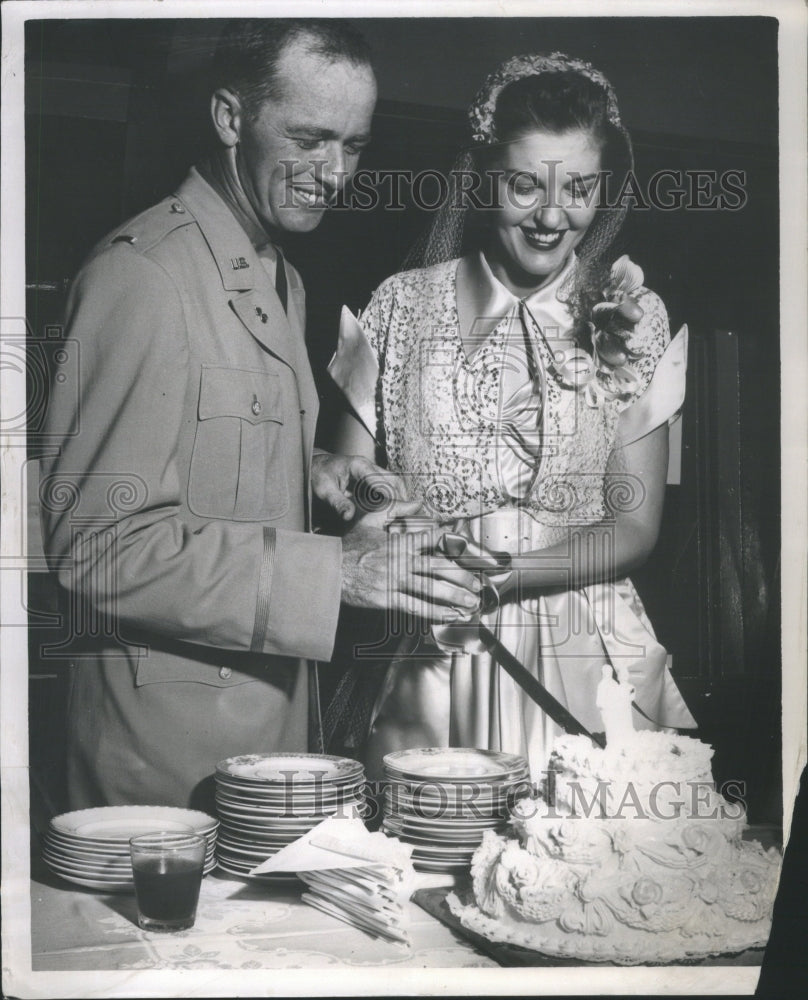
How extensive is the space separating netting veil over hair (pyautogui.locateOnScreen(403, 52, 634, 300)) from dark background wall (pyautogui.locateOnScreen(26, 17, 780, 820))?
3 cm

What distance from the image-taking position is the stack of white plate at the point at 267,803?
287 cm

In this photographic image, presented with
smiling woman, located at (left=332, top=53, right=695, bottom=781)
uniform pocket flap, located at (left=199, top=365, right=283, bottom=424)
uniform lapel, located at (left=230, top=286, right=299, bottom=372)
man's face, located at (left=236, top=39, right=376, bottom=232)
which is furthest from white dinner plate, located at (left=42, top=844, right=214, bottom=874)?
man's face, located at (left=236, top=39, right=376, bottom=232)

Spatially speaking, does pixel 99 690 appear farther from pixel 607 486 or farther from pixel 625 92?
pixel 625 92

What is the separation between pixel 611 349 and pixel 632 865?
1207 millimetres

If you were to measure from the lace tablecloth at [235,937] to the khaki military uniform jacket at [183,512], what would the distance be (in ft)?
0.76

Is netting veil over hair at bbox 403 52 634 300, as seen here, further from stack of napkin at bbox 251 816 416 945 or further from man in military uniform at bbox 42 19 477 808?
stack of napkin at bbox 251 816 416 945

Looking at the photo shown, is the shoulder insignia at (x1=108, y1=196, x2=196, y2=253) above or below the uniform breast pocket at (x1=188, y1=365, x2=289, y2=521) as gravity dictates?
above

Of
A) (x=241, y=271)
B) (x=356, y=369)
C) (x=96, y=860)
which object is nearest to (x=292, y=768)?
(x=96, y=860)

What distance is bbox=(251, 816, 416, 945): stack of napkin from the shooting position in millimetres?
2855

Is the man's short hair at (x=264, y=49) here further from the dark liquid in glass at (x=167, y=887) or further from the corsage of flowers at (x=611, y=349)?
the dark liquid in glass at (x=167, y=887)

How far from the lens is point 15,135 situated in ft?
9.88

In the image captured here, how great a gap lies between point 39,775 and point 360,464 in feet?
3.48

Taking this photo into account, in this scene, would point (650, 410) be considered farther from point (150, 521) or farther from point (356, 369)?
point (150, 521)

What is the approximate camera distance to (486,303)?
2996 mm
